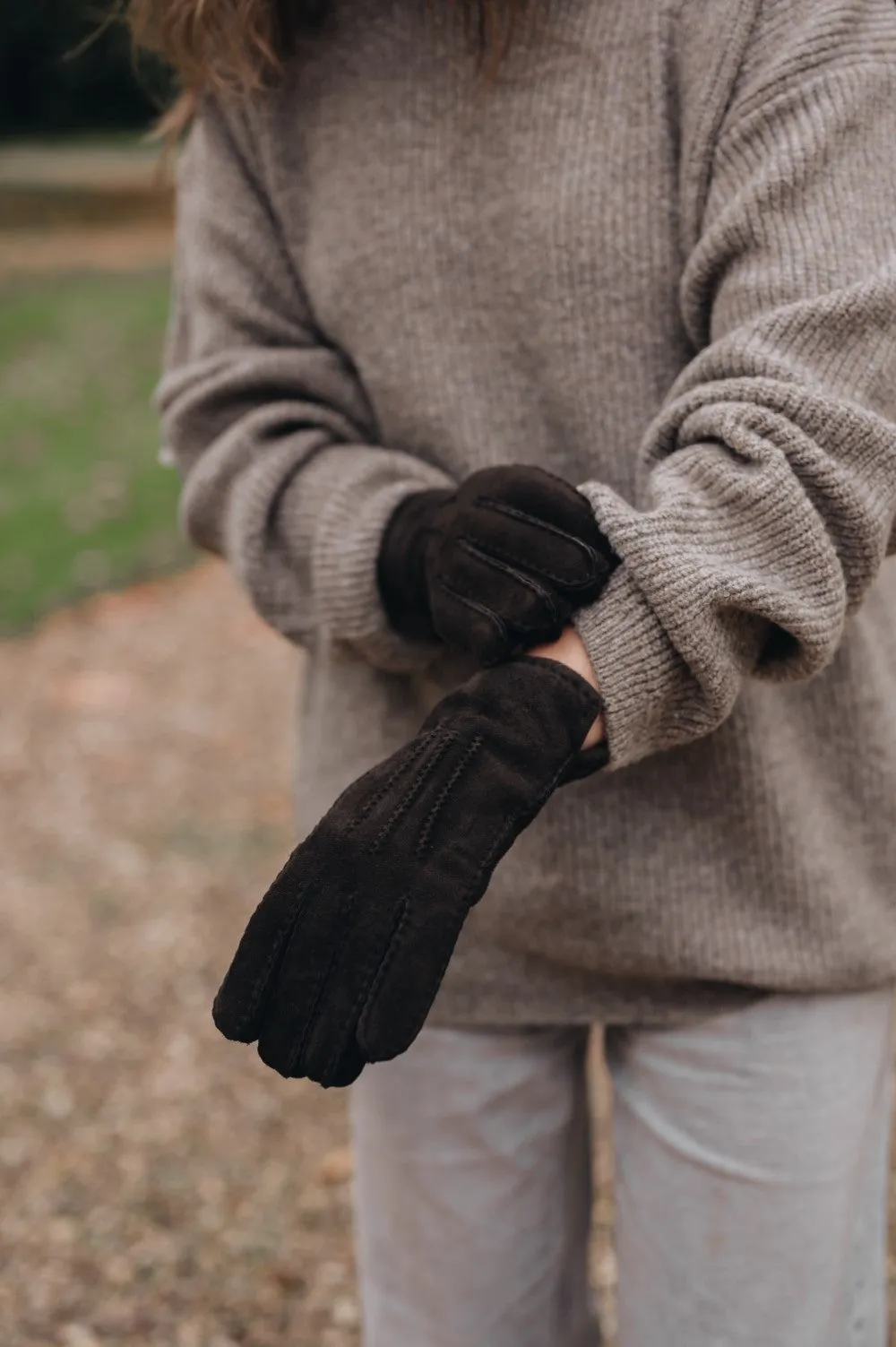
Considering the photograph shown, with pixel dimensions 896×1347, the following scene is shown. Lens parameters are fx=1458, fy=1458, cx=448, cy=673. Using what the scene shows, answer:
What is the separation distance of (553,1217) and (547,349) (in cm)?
92

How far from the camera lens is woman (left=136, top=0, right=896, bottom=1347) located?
1.10m

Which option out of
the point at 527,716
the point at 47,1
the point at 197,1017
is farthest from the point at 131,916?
the point at 47,1

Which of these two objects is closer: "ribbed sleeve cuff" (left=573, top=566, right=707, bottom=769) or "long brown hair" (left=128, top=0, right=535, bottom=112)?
"ribbed sleeve cuff" (left=573, top=566, right=707, bottom=769)

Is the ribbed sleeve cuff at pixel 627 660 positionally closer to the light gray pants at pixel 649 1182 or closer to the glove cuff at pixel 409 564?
the glove cuff at pixel 409 564

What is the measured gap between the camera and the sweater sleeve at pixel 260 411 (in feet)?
4.63

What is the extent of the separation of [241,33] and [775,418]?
641mm

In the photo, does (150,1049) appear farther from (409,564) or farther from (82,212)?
(82,212)

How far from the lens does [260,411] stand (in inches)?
57.4

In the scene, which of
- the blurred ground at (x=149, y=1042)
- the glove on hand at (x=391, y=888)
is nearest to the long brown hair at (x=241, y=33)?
the glove on hand at (x=391, y=888)

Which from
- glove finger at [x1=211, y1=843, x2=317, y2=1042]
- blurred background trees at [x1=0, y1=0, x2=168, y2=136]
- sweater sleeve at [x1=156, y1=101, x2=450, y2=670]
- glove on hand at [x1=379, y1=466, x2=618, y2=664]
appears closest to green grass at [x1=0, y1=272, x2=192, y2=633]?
sweater sleeve at [x1=156, y1=101, x2=450, y2=670]

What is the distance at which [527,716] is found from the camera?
3.51 ft

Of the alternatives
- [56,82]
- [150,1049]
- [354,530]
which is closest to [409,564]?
[354,530]

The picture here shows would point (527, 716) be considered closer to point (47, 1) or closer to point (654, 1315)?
point (654, 1315)

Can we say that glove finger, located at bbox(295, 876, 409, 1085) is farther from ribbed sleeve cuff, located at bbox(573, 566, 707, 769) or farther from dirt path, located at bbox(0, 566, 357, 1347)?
dirt path, located at bbox(0, 566, 357, 1347)
